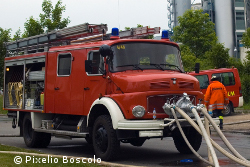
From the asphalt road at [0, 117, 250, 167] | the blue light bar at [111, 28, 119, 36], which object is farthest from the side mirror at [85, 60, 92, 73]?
the asphalt road at [0, 117, 250, 167]

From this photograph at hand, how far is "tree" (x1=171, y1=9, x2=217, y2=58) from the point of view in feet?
186

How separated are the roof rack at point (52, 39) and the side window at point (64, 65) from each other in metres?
0.69

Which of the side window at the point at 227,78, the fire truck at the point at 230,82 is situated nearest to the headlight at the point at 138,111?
the fire truck at the point at 230,82

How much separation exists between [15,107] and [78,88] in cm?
396

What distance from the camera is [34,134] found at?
13.4 metres

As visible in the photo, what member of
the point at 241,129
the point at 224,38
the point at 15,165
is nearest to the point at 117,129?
the point at 15,165

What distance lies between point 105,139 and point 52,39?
14.3 feet

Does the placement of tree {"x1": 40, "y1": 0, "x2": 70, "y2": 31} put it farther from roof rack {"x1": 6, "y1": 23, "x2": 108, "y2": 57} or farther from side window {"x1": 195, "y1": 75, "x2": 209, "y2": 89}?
roof rack {"x1": 6, "y1": 23, "x2": 108, "y2": 57}

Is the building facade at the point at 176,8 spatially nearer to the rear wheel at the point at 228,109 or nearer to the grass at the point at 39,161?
the rear wheel at the point at 228,109

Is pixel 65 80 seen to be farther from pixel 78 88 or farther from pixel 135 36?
pixel 135 36

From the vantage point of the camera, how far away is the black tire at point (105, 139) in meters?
9.77

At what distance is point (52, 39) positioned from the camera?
43.9 feet

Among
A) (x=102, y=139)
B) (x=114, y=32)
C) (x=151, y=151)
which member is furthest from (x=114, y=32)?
(x=151, y=151)

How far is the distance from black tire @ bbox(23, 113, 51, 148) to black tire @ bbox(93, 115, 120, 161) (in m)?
3.52
